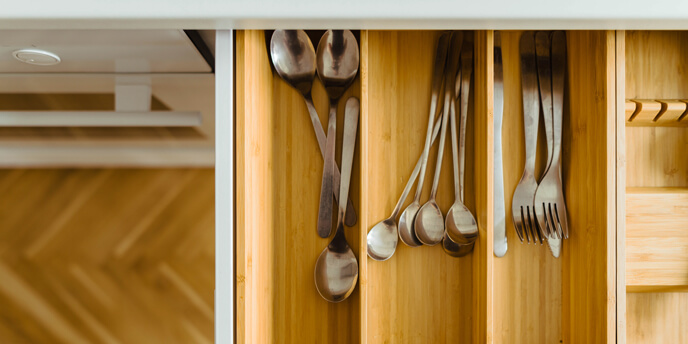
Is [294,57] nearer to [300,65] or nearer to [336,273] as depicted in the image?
[300,65]

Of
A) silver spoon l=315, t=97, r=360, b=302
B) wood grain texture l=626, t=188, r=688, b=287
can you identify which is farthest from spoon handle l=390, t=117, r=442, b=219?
wood grain texture l=626, t=188, r=688, b=287

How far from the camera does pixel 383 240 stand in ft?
2.40

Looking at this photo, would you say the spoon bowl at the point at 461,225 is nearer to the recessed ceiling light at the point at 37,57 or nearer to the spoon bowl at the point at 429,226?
the spoon bowl at the point at 429,226

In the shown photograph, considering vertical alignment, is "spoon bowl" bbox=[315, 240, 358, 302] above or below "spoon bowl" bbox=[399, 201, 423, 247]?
below

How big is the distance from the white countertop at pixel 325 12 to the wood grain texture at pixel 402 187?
0.29 m

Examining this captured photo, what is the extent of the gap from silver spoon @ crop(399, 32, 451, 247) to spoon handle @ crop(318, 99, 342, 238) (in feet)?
0.46

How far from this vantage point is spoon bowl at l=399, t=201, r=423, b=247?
730mm

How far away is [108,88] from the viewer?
85cm

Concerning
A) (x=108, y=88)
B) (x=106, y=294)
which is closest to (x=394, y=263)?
(x=108, y=88)

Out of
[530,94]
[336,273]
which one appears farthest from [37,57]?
[530,94]

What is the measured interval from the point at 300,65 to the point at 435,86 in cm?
26

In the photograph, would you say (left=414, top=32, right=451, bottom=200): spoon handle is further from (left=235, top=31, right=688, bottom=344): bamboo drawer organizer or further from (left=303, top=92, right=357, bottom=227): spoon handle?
(left=303, top=92, right=357, bottom=227): spoon handle

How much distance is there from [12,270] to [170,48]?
896 mm

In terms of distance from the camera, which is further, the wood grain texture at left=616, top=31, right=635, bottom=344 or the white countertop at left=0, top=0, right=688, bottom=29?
the wood grain texture at left=616, top=31, right=635, bottom=344
